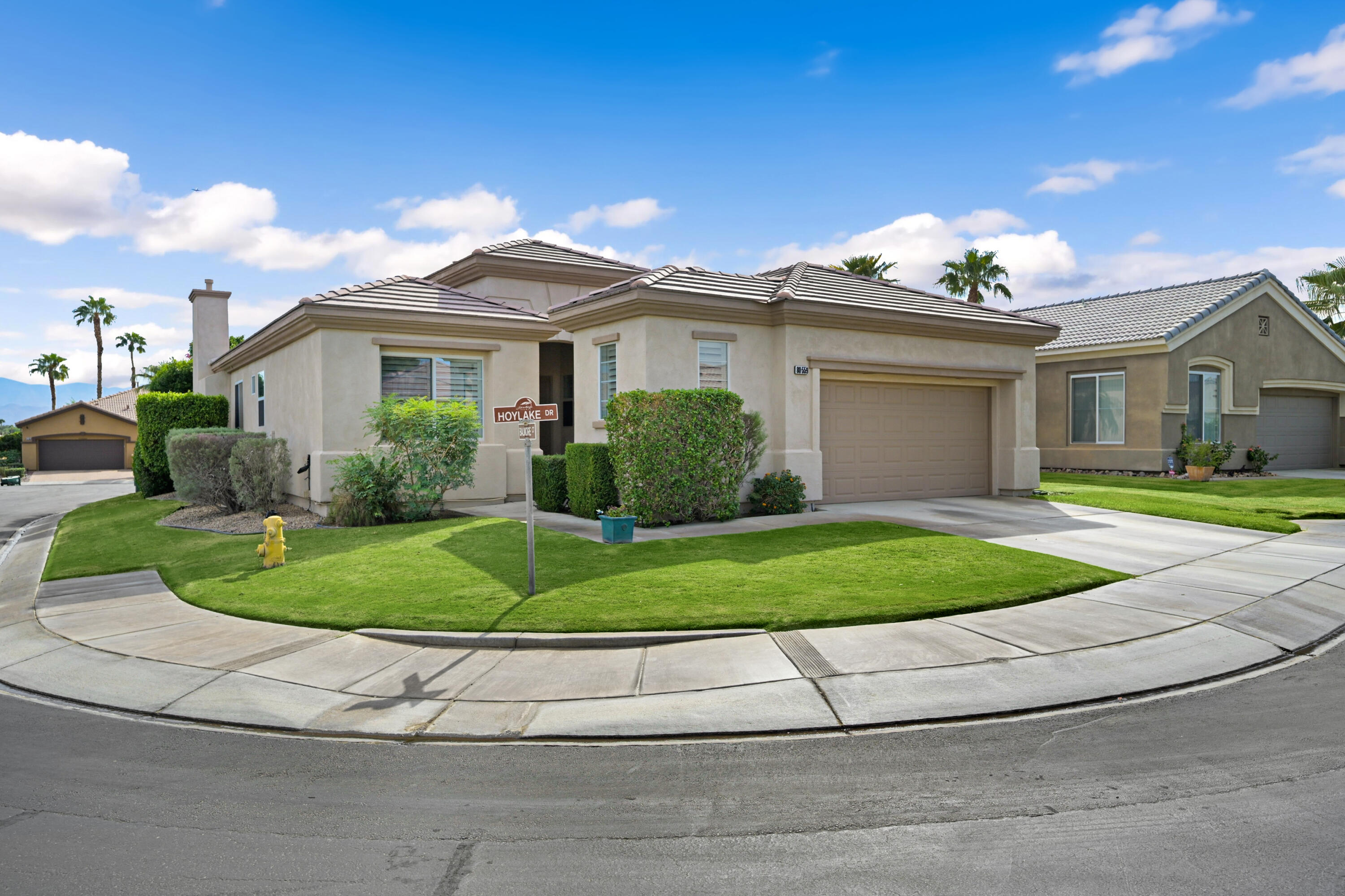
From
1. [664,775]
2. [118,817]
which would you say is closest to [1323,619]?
[664,775]

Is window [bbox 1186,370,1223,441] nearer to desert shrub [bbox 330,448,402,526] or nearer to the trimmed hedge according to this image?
desert shrub [bbox 330,448,402,526]

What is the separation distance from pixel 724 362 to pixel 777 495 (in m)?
2.63

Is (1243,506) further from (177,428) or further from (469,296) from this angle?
(177,428)

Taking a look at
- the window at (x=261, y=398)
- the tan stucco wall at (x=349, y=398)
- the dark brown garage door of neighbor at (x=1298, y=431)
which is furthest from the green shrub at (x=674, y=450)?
the dark brown garage door of neighbor at (x=1298, y=431)

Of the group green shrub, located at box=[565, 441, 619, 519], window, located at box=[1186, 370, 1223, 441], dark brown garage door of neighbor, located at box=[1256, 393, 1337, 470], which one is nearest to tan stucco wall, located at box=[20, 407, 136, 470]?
green shrub, located at box=[565, 441, 619, 519]

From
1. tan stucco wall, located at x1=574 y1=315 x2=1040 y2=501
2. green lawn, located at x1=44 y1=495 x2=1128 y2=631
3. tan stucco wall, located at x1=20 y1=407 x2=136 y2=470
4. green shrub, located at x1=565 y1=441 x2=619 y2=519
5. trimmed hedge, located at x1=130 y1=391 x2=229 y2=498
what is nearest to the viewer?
green lawn, located at x1=44 y1=495 x2=1128 y2=631

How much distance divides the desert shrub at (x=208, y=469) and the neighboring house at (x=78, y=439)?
4216cm

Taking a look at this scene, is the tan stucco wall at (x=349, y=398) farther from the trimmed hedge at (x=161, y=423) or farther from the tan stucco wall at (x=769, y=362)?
the trimmed hedge at (x=161, y=423)

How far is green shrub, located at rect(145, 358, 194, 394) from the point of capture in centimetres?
3017

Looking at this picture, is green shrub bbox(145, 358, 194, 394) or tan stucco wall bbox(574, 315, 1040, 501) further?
green shrub bbox(145, 358, 194, 394)

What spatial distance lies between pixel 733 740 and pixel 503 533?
301 inches

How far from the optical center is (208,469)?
16.4 m

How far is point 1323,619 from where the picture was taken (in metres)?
7.68

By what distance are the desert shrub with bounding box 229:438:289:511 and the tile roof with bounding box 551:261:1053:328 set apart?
248 inches
